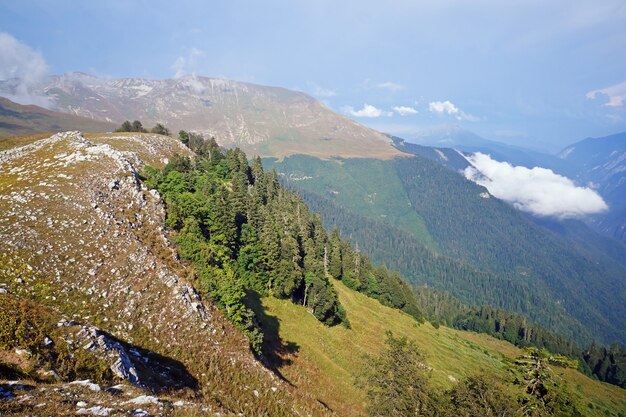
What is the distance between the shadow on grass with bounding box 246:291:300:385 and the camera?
131ft

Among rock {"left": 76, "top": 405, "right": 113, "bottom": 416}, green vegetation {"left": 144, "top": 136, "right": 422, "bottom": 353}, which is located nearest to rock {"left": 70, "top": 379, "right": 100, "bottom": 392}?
rock {"left": 76, "top": 405, "right": 113, "bottom": 416}

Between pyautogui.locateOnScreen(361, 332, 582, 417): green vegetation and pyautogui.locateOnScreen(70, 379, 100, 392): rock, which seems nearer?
pyautogui.locateOnScreen(70, 379, 100, 392): rock

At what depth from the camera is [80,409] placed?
1391 centimetres

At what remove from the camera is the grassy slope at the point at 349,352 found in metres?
42.5

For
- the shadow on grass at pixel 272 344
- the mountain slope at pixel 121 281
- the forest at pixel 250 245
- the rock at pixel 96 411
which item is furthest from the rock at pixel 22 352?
the shadow on grass at pixel 272 344

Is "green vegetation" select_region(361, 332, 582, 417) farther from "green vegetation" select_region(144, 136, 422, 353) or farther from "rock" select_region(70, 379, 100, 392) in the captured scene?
"rock" select_region(70, 379, 100, 392)

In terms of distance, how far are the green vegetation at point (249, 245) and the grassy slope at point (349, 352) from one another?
17.1 ft

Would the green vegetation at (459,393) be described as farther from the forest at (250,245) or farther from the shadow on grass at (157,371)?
Result: the shadow on grass at (157,371)

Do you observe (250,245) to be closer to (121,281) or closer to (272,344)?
(272,344)

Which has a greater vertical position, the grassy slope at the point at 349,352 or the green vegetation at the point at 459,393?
the green vegetation at the point at 459,393

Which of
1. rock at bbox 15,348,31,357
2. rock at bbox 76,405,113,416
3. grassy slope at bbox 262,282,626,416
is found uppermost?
rock at bbox 76,405,113,416

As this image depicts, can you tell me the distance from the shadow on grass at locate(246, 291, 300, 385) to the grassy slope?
0.77ft

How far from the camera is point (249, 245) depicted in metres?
64.8

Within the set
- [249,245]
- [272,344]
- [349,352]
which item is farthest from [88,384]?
[349,352]
